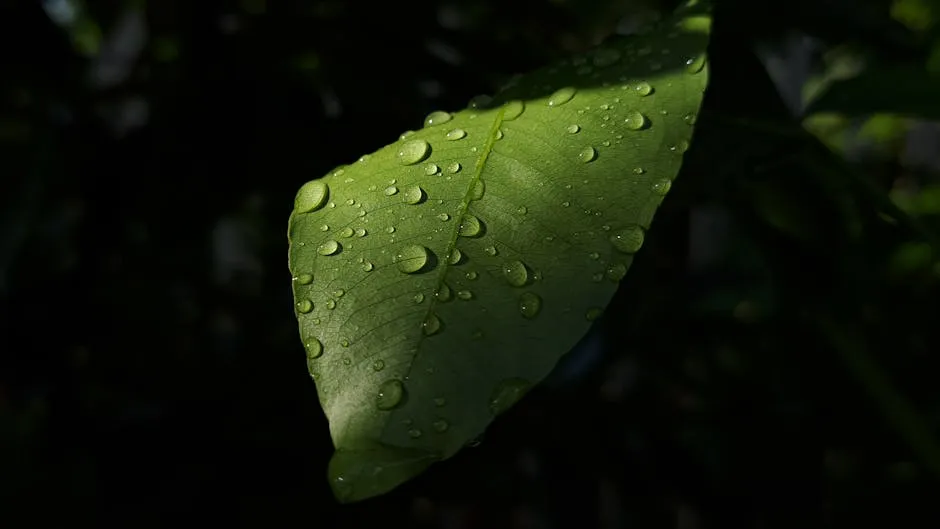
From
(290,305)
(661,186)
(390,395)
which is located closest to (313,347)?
(390,395)

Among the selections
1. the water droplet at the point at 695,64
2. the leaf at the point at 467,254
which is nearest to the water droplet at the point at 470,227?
the leaf at the point at 467,254

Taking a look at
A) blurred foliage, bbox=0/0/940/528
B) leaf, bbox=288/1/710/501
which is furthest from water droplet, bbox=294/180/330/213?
blurred foliage, bbox=0/0/940/528

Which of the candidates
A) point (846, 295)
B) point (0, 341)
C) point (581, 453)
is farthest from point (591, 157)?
point (0, 341)

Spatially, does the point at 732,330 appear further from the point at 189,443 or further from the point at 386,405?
the point at 386,405

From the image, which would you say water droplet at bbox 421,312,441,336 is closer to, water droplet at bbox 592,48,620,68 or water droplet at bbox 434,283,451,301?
water droplet at bbox 434,283,451,301

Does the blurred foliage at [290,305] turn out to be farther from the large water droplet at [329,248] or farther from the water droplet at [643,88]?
the large water droplet at [329,248]

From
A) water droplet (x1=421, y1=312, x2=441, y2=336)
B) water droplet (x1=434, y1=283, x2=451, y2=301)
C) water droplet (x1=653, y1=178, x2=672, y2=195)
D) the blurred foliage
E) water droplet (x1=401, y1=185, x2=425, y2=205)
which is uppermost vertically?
water droplet (x1=401, y1=185, x2=425, y2=205)

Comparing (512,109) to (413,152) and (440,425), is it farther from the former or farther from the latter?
(440,425)
